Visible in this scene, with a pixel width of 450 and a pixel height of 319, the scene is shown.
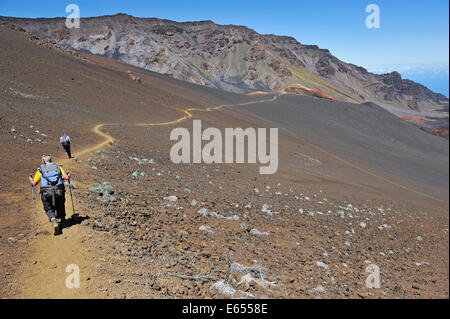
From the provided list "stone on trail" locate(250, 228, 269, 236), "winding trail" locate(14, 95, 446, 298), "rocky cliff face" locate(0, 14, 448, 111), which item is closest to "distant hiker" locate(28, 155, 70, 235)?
"winding trail" locate(14, 95, 446, 298)

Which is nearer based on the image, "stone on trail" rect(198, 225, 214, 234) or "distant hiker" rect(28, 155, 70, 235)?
"distant hiker" rect(28, 155, 70, 235)

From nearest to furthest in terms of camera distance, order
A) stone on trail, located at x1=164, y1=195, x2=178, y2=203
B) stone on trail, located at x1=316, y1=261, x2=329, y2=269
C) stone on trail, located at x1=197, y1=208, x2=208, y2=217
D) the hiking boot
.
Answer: the hiking boot
stone on trail, located at x1=316, y1=261, x2=329, y2=269
stone on trail, located at x1=197, y1=208, x2=208, y2=217
stone on trail, located at x1=164, y1=195, x2=178, y2=203

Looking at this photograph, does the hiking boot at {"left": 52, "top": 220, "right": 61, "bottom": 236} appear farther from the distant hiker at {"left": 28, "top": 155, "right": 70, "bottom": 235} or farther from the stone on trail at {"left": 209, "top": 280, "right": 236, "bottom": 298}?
the stone on trail at {"left": 209, "top": 280, "right": 236, "bottom": 298}

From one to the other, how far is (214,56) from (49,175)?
427ft

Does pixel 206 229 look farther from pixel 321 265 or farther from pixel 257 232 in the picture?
pixel 321 265

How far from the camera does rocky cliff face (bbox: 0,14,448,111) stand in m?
98.2

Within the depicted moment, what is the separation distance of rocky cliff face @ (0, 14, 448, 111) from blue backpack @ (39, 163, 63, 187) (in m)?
90.7

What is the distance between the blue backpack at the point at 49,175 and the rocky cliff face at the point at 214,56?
298 feet

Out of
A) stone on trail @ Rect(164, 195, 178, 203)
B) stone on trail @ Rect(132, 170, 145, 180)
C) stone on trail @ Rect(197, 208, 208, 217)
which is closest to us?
stone on trail @ Rect(197, 208, 208, 217)

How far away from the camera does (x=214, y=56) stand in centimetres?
12731

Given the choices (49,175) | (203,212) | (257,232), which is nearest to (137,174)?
(203,212)

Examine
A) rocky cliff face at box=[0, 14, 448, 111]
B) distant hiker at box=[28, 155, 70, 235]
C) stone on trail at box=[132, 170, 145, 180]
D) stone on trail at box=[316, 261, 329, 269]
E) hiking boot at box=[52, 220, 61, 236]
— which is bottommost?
stone on trail at box=[316, 261, 329, 269]

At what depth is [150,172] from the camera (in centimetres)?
1157

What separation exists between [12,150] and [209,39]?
132678 millimetres
